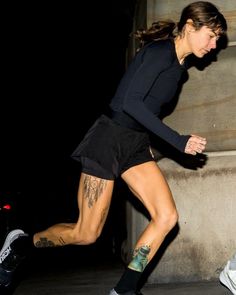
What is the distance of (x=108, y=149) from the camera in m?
3.80

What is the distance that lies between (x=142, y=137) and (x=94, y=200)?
55cm

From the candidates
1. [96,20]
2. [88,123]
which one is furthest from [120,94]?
[88,123]

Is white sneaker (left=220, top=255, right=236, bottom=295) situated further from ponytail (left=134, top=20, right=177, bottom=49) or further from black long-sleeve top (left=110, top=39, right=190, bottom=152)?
ponytail (left=134, top=20, right=177, bottom=49)

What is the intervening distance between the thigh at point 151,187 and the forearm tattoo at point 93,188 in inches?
7.0

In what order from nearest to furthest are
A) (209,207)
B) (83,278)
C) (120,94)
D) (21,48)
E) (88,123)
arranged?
(120,94) < (209,207) < (83,278) < (21,48) < (88,123)

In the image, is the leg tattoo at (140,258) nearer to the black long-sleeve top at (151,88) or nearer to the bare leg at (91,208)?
the bare leg at (91,208)

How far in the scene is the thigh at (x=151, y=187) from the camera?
3785 millimetres

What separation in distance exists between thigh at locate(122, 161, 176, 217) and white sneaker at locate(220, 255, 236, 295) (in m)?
0.74

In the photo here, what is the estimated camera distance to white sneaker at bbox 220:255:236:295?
159 inches

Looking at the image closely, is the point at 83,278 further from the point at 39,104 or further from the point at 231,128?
the point at 39,104

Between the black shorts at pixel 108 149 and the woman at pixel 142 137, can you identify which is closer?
the woman at pixel 142 137

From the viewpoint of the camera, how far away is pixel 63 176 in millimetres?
23297

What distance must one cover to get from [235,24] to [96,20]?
1125 cm

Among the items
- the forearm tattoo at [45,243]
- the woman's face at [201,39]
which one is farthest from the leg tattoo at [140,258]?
the woman's face at [201,39]
